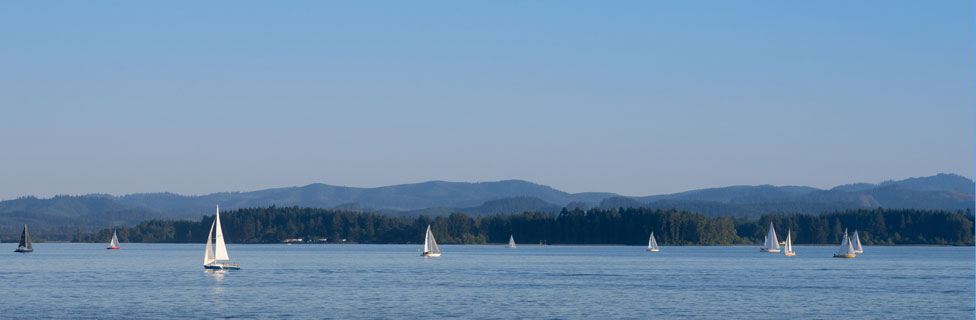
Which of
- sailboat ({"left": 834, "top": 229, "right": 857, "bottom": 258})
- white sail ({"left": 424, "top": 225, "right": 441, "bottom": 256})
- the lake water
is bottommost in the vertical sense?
the lake water

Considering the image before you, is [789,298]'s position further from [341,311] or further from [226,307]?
[226,307]

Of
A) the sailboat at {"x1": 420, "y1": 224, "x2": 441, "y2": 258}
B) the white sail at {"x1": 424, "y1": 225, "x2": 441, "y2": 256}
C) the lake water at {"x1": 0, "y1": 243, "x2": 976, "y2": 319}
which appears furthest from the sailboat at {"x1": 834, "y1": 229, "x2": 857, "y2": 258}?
the white sail at {"x1": 424, "y1": 225, "x2": 441, "y2": 256}

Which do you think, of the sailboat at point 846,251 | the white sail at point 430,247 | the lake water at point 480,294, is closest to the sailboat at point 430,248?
the white sail at point 430,247

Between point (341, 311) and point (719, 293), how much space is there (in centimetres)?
3073

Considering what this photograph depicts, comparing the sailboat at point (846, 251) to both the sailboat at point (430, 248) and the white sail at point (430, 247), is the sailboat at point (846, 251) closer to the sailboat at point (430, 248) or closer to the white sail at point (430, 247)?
the sailboat at point (430, 248)

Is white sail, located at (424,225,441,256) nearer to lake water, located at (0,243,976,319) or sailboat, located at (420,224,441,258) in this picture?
sailboat, located at (420,224,441,258)

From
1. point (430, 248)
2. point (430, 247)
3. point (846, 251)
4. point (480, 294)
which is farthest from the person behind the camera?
point (430, 247)

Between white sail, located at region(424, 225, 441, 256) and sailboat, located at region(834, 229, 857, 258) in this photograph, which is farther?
white sail, located at region(424, 225, 441, 256)

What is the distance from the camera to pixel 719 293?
294 feet

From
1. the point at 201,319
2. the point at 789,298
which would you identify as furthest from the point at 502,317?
the point at 789,298

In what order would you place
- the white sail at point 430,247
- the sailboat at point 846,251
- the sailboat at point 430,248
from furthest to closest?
the white sail at point 430,247
the sailboat at point 430,248
the sailboat at point 846,251

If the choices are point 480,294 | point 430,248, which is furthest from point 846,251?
point 480,294

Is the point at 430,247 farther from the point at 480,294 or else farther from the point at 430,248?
the point at 480,294

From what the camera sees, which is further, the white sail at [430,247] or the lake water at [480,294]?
the white sail at [430,247]
